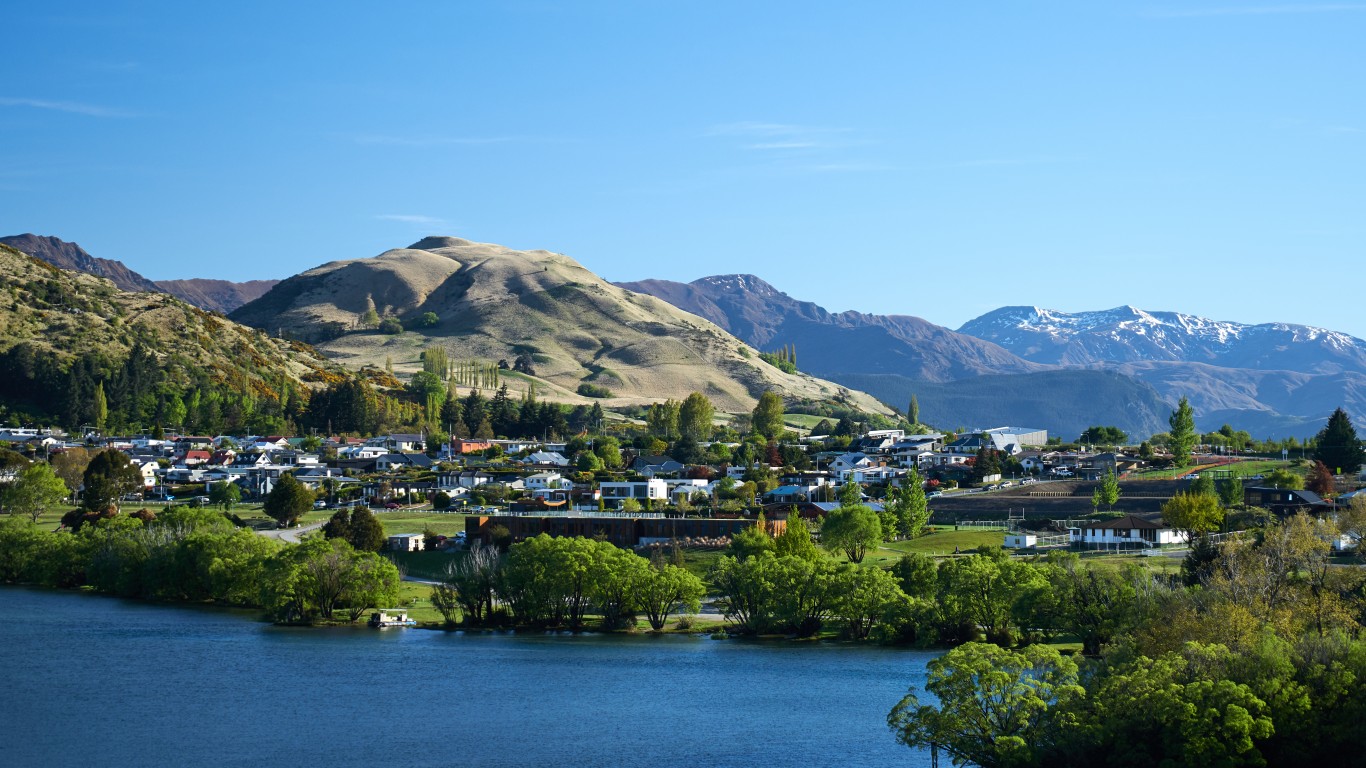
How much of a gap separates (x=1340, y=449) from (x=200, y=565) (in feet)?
299

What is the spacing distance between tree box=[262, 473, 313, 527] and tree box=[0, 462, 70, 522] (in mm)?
17540

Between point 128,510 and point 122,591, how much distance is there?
24471 millimetres

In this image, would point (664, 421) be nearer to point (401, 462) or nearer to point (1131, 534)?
point (401, 462)

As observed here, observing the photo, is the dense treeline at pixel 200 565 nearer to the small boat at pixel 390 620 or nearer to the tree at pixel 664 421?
the small boat at pixel 390 620

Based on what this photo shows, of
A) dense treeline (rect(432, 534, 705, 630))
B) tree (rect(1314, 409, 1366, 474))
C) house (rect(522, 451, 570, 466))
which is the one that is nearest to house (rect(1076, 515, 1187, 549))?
dense treeline (rect(432, 534, 705, 630))

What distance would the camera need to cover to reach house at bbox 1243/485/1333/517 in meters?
105

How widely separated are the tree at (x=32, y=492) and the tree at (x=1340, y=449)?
326 feet

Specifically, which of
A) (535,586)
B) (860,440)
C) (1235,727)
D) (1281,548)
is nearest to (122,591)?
(535,586)

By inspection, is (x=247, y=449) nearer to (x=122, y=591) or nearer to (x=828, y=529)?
(x=122, y=591)

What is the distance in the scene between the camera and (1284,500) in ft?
356

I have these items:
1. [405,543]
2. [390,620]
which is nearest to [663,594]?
[390,620]

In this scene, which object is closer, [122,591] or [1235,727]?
[1235,727]

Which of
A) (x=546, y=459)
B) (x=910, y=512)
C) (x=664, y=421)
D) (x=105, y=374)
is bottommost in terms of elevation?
(x=910, y=512)

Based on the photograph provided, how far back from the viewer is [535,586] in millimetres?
79688
